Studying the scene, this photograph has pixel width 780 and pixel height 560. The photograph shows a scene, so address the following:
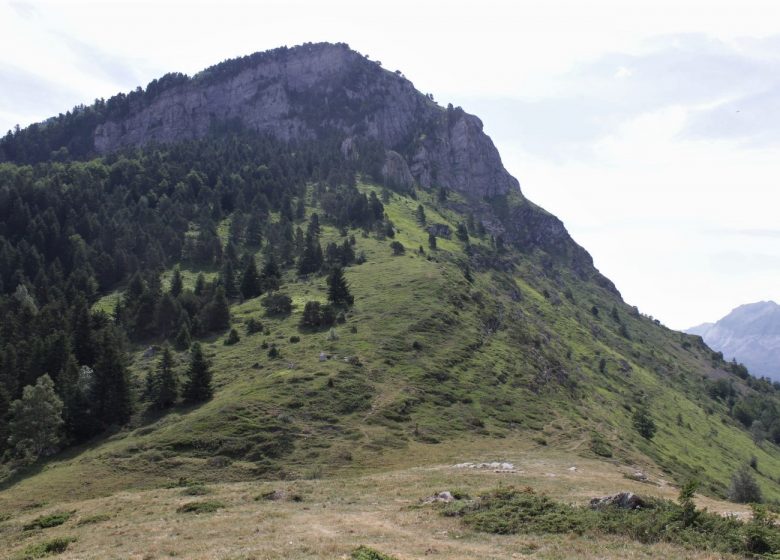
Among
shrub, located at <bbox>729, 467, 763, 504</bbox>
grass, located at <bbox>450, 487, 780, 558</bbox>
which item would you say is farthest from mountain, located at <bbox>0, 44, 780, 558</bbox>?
grass, located at <bbox>450, 487, 780, 558</bbox>

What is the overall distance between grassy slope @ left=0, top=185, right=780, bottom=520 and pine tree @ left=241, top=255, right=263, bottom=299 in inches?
323

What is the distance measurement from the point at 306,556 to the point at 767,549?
20.2 metres

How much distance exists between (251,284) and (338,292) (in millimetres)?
30399

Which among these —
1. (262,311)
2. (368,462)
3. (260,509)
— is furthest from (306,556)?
(262,311)

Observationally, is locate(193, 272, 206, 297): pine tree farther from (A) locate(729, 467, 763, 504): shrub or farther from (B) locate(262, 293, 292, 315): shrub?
(A) locate(729, 467, 763, 504): shrub

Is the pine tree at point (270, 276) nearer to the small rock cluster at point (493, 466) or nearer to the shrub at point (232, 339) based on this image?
the shrub at point (232, 339)

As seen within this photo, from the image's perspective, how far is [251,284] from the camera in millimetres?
134125

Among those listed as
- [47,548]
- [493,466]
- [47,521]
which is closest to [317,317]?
[493,466]

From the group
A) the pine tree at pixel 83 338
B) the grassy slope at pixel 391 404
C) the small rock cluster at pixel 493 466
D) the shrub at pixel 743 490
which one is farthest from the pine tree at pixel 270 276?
the shrub at pixel 743 490

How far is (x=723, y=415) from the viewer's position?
17062 centimetres

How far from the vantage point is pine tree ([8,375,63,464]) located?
216ft

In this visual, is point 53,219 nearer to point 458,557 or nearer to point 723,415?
point 458,557

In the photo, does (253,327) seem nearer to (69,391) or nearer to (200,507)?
(69,391)

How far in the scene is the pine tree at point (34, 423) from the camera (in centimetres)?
6594
